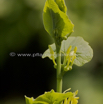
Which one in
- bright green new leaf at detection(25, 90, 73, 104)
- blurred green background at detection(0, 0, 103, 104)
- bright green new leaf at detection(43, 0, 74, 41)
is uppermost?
blurred green background at detection(0, 0, 103, 104)

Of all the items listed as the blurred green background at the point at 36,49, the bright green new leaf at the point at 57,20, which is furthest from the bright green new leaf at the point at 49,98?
the blurred green background at the point at 36,49

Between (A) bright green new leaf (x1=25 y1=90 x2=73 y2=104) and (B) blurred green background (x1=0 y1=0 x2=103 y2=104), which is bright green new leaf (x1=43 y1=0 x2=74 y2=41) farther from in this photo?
(B) blurred green background (x1=0 y1=0 x2=103 y2=104)

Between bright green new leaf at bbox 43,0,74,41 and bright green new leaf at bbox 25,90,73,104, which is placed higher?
bright green new leaf at bbox 43,0,74,41

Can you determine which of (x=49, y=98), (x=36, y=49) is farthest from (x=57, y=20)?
(x=36, y=49)

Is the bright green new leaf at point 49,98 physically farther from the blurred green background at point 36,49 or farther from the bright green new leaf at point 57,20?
the blurred green background at point 36,49

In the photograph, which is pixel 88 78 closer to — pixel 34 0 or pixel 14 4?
pixel 34 0

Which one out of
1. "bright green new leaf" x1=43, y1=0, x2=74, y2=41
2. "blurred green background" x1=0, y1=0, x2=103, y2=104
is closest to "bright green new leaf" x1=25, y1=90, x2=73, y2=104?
"bright green new leaf" x1=43, y1=0, x2=74, y2=41
